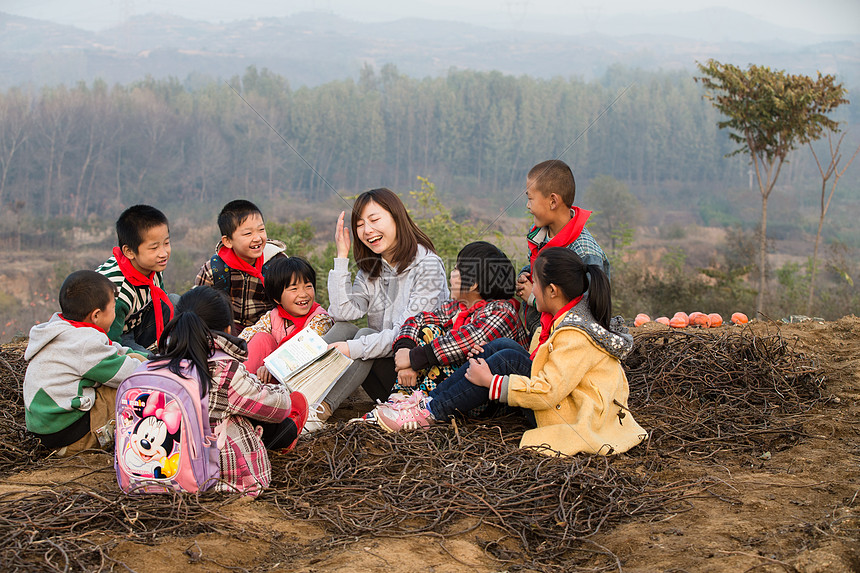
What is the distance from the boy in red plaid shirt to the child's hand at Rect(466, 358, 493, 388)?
1.06ft

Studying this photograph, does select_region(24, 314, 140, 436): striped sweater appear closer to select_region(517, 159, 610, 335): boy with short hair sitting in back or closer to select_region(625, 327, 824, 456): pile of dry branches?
select_region(517, 159, 610, 335): boy with short hair sitting in back

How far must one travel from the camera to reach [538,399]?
10.5 ft

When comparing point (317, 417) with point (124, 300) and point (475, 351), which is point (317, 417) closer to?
point (475, 351)

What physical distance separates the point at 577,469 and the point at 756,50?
134 ft

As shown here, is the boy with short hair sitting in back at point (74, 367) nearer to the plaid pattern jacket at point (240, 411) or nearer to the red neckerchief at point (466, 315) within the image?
the plaid pattern jacket at point (240, 411)

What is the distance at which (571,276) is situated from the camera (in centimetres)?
331

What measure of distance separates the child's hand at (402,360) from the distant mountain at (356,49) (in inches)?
733

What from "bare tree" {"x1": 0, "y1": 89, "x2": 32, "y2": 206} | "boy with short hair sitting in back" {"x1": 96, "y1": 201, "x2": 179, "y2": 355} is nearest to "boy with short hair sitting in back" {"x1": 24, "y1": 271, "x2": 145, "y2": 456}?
"boy with short hair sitting in back" {"x1": 96, "y1": 201, "x2": 179, "y2": 355}

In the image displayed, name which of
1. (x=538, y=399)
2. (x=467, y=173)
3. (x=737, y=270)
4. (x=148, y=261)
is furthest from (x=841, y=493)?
(x=467, y=173)

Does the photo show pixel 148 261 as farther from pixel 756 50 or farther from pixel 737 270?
pixel 756 50

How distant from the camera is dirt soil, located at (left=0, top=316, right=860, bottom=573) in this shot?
7.31 feet

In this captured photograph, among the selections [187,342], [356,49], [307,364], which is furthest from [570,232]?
[356,49]

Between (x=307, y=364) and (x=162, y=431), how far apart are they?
0.98 metres

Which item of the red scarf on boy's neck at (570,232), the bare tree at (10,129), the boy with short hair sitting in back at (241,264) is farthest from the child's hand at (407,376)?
the bare tree at (10,129)
